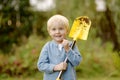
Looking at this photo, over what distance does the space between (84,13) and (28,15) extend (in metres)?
3.01

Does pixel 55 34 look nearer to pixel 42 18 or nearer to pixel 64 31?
pixel 64 31

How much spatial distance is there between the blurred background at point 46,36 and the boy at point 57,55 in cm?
419

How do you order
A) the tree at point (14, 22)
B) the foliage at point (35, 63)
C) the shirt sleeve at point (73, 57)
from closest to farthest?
the shirt sleeve at point (73, 57) < the foliage at point (35, 63) < the tree at point (14, 22)

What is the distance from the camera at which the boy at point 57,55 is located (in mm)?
4922

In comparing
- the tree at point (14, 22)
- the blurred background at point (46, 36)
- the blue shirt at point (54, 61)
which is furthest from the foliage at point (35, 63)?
the blue shirt at point (54, 61)

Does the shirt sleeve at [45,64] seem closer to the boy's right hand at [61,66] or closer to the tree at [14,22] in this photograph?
the boy's right hand at [61,66]

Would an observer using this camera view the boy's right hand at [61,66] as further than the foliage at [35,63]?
No

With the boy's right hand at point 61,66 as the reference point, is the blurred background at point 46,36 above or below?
below

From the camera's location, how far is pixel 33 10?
16.0 meters

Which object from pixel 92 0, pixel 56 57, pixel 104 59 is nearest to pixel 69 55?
pixel 56 57

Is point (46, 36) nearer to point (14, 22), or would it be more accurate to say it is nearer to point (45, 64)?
point (14, 22)

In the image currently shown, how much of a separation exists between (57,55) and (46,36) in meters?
9.59

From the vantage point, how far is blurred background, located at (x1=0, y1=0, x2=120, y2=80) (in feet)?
38.3

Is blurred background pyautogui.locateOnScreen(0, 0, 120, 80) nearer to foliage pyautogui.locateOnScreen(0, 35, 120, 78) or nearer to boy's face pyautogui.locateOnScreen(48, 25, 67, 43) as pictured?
foliage pyautogui.locateOnScreen(0, 35, 120, 78)
